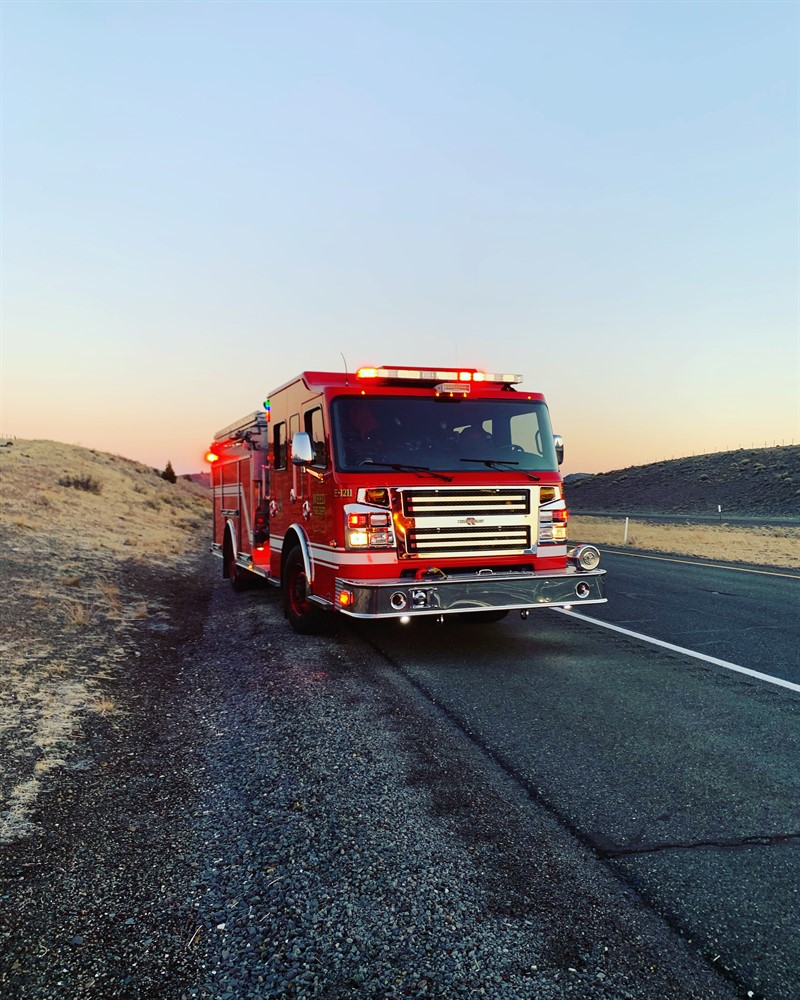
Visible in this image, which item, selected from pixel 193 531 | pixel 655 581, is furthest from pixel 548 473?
pixel 193 531

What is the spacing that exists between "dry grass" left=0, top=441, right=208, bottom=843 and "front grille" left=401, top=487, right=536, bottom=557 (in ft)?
9.85

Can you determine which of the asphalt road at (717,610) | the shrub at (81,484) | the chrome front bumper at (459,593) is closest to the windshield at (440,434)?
the chrome front bumper at (459,593)

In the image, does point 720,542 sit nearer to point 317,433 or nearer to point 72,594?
point 317,433

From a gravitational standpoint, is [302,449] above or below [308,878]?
above

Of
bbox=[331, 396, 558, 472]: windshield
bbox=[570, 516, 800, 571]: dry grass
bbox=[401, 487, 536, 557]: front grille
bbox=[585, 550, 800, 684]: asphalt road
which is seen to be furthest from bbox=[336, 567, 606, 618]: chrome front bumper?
bbox=[570, 516, 800, 571]: dry grass

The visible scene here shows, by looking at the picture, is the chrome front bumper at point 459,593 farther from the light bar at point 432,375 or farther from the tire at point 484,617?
the light bar at point 432,375

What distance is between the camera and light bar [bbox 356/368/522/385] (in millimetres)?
7258

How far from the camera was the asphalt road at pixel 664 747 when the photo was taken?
2.76m

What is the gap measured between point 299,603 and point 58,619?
3.04 m

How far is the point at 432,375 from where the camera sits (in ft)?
24.2

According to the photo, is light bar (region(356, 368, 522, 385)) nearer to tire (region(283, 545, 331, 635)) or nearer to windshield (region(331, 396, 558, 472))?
windshield (region(331, 396, 558, 472))

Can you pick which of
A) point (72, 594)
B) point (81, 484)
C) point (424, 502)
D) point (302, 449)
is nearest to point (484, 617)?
point (424, 502)

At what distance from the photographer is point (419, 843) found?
10.6ft

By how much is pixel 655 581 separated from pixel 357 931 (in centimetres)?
1118
